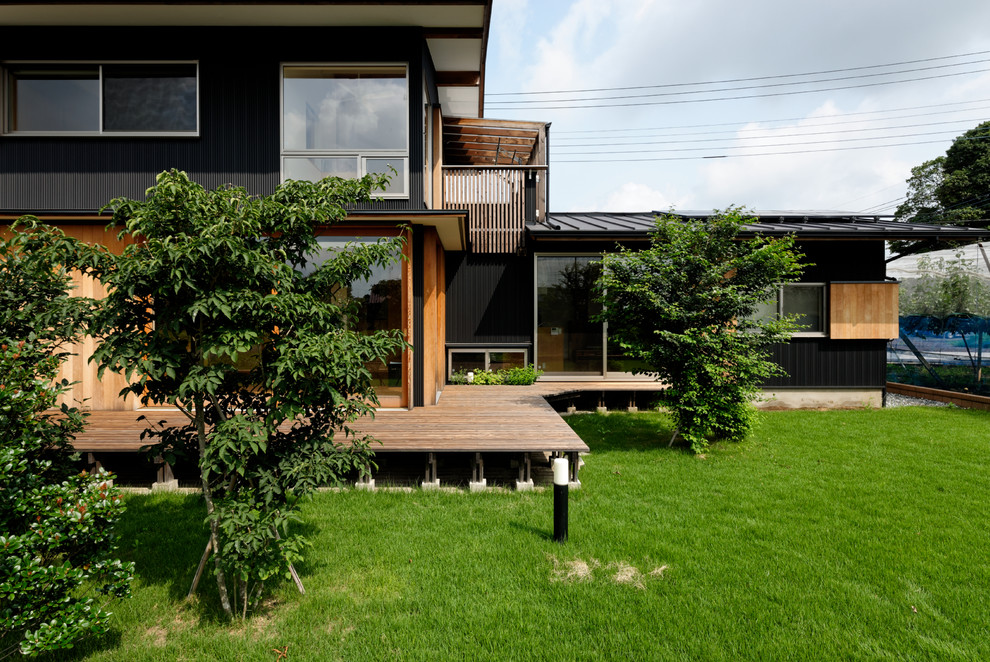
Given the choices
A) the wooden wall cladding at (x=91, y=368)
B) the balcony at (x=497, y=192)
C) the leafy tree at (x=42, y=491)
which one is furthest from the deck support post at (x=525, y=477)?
the wooden wall cladding at (x=91, y=368)

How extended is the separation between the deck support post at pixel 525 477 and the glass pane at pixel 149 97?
6.72 metres

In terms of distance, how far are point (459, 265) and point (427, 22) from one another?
4496mm

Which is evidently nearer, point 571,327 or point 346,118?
point 346,118

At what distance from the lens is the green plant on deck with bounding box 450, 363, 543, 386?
30.5ft

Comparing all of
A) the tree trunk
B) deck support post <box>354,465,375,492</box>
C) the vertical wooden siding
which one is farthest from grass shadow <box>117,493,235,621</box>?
the vertical wooden siding

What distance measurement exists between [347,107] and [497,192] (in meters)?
3.57

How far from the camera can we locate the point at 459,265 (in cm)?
997

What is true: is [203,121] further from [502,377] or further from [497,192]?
[502,377]

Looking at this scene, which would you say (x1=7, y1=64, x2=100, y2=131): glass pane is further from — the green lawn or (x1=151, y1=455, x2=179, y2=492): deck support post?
the green lawn

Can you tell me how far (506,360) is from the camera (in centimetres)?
989

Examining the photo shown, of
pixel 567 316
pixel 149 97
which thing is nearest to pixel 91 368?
pixel 149 97

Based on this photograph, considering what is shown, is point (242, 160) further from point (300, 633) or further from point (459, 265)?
point (300, 633)

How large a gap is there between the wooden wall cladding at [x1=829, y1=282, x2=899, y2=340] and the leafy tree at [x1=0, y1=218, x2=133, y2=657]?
11563 millimetres

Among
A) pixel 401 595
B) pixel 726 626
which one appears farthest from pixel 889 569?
pixel 401 595
